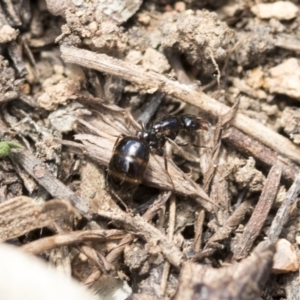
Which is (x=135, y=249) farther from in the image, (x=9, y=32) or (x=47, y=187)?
(x=9, y=32)

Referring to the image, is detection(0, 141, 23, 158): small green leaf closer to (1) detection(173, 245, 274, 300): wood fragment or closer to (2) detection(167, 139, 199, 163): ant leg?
(2) detection(167, 139, 199, 163): ant leg

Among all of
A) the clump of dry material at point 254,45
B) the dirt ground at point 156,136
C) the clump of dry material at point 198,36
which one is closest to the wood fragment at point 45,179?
the dirt ground at point 156,136

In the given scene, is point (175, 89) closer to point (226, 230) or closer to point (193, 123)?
point (193, 123)

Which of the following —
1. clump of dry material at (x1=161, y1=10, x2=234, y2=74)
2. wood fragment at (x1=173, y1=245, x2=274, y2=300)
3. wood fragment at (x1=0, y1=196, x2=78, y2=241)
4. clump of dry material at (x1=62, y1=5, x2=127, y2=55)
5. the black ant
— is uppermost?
clump of dry material at (x1=62, y1=5, x2=127, y2=55)

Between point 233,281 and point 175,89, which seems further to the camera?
point 175,89

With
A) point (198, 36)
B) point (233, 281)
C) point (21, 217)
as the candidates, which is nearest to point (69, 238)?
point (21, 217)

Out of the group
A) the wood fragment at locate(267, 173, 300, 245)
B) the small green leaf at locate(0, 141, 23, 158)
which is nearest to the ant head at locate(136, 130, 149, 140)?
the small green leaf at locate(0, 141, 23, 158)
